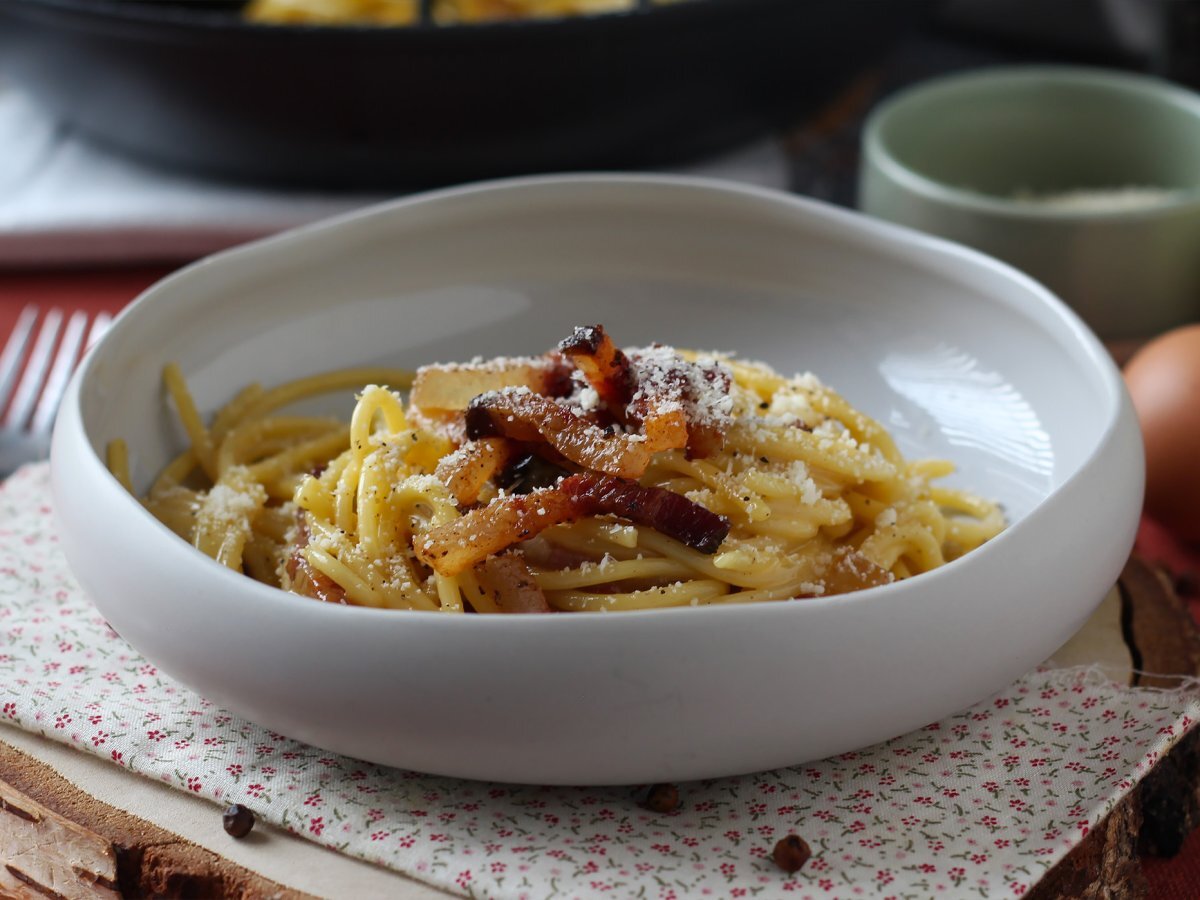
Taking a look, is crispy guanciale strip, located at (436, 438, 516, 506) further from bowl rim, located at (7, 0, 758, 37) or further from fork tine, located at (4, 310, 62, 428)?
bowl rim, located at (7, 0, 758, 37)

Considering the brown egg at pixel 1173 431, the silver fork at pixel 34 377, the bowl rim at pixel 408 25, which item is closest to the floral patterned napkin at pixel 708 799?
the brown egg at pixel 1173 431

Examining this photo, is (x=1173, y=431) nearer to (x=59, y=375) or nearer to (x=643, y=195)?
(x=643, y=195)

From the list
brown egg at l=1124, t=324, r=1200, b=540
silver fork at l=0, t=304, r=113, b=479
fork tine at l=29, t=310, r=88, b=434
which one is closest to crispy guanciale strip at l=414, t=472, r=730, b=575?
brown egg at l=1124, t=324, r=1200, b=540

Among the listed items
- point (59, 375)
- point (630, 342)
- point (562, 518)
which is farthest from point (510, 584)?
point (59, 375)

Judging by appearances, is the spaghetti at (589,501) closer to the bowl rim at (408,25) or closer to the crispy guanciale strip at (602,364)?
the crispy guanciale strip at (602,364)

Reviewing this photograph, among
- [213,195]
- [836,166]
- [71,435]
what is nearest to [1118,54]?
[836,166]
